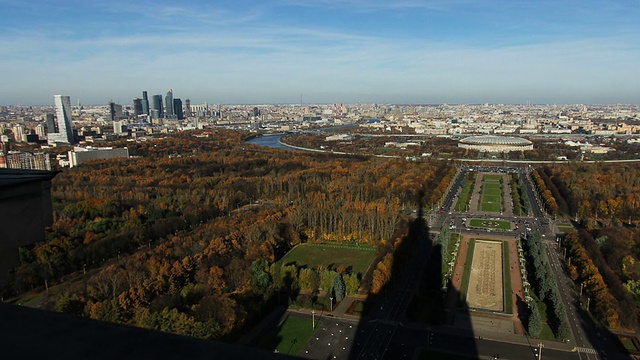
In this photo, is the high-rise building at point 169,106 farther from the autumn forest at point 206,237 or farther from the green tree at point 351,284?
the green tree at point 351,284

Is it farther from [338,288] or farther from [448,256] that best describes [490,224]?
[338,288]

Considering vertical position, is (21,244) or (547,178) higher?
(21,244)

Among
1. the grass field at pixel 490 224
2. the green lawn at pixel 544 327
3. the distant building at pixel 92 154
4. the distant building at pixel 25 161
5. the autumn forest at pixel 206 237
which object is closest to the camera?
the green lawn at pixel 544 327

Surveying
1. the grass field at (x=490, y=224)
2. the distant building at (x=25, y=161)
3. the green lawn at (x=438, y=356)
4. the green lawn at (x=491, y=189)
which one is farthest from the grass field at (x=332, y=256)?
the distant building at (x=25, y=161)

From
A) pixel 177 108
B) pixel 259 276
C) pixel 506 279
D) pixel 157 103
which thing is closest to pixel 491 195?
pixel 506 279

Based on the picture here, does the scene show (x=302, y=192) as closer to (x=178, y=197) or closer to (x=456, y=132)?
(x=178, y=197)

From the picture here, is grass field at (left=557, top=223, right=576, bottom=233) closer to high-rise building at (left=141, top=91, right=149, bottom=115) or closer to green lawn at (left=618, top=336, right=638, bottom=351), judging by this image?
green lawn at (left=618, top=336, right=638, bottom=351)

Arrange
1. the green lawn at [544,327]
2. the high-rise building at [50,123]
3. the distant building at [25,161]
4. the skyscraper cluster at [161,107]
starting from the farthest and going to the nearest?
the skyscraper cluster at [161,107] → the high-rise building at [50,123] → the distant building at [25,161] → the green lawn at [544,327]

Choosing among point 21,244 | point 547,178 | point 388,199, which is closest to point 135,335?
point 21,244
